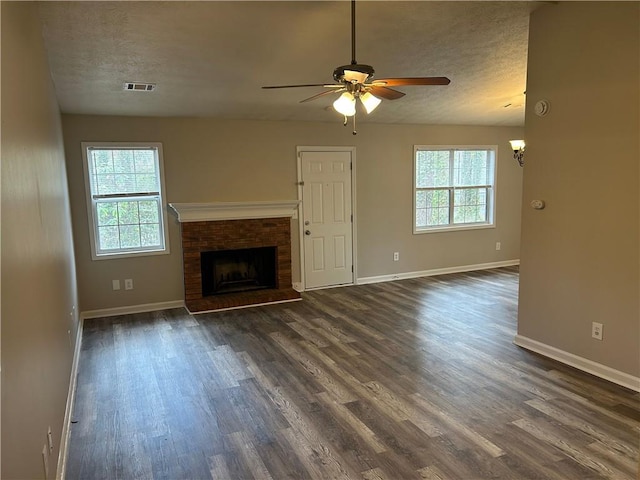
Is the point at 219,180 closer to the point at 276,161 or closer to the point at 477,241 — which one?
the point at 276,161

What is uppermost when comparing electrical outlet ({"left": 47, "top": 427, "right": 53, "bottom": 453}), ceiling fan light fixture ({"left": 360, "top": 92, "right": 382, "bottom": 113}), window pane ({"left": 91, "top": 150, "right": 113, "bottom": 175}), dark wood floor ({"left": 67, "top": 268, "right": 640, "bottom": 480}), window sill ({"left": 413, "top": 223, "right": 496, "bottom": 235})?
ceiling fan light fixture ({"left": 360, "top": 92, "right": 382, "bottom": 113})

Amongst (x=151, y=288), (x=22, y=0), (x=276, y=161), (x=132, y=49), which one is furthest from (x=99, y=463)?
(x=276, y=161)

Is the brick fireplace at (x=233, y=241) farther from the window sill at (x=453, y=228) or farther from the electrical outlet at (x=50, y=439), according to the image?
the electrical outlet at (x=50, y=439)

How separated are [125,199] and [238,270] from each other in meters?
1.69

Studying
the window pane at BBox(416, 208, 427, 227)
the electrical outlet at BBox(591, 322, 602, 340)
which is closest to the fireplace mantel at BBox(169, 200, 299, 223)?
the window pane at BBox(416, 208, 427, 227)

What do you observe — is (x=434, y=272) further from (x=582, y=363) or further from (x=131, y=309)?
(x=131, y=309)

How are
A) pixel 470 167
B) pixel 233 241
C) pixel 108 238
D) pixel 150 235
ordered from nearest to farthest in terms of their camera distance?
pixel 108 238 < pixel 150 235 < pixel 233 241 < pixel 470 167

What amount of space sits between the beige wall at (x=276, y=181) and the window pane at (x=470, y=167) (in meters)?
0.21

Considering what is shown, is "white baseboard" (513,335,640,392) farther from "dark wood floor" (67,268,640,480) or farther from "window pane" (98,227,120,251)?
"window pane" (98,227,120,251)

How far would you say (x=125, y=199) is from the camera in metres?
5.35

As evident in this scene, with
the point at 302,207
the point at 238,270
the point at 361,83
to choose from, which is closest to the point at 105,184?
the point at 238,270

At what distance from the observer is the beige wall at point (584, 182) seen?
305 cm

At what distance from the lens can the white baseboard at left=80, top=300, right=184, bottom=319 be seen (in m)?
5.26

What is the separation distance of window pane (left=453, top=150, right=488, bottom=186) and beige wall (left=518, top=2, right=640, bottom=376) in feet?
11.5
